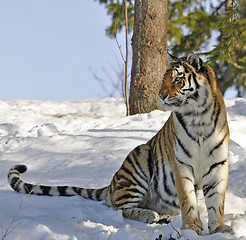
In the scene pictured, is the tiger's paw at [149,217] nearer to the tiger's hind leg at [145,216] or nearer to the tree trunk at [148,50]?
the tiger's hind leg at [145,216]

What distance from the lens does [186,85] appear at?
3.34m

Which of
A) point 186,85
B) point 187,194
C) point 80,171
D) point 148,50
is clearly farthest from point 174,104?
point 148,50

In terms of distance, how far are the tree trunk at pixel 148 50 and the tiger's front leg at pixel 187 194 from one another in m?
5.68

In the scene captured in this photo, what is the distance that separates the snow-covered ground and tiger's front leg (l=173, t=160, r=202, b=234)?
0.49ft

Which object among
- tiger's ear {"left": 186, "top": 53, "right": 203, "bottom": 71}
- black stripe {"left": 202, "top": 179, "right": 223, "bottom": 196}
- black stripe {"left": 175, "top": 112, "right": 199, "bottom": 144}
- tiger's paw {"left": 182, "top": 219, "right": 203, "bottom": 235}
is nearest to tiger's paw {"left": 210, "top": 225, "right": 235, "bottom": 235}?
tiger's paw {"left": 182, "top": 219, "right": 203, "bottom": 235}

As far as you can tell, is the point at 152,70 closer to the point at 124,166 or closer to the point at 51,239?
the point at 124,166

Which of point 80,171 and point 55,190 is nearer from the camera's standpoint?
point 55,190

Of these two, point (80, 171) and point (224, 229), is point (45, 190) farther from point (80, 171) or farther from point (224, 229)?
point (224, 229)

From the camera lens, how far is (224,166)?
136 inches

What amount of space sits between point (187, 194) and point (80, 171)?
2634 millimetres

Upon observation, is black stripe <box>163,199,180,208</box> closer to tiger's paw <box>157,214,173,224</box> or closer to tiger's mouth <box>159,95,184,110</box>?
tiger's paw <box>157,214,173,224</box>

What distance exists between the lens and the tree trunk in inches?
358

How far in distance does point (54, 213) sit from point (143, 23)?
20.3 ft

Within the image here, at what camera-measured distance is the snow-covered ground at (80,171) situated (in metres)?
3.23
